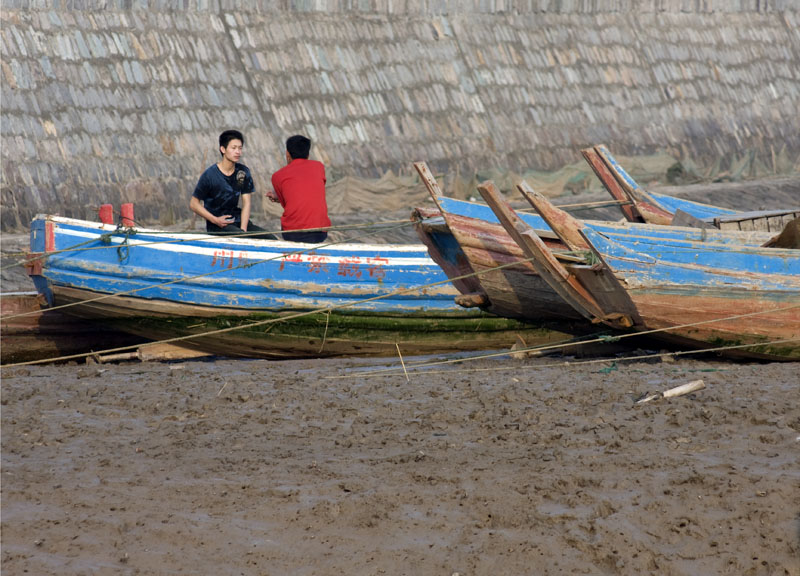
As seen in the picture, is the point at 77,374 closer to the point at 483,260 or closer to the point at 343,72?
the point at 483,260

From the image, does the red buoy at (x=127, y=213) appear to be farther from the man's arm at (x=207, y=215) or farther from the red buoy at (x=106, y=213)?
the man's arm at (x=207, y=215)

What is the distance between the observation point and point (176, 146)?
1422 cm

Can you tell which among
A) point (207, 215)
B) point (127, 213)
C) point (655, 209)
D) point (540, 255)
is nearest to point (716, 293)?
point (540, 255)

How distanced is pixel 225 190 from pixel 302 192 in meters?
0.64

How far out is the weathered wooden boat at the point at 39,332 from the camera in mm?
9180

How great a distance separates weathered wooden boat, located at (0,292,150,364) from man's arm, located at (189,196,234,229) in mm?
1275

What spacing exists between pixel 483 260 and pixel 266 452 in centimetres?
317

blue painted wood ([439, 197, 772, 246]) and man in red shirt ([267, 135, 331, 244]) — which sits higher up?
man in red shirt ([267, 135, 331, 244])

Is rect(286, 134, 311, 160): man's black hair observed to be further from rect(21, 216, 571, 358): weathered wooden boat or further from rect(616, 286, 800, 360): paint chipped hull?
rect(616, 286, 800, 360): paint chipped hull

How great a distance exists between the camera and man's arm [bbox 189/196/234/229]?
29.6ft

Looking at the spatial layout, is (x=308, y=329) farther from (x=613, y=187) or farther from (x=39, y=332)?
(x=613, y=187)

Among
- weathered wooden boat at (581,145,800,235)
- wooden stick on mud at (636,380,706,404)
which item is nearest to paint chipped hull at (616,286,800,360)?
wooden stick on mud at (636,380,706,404)

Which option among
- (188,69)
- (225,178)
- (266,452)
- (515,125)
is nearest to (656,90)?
(515,125)

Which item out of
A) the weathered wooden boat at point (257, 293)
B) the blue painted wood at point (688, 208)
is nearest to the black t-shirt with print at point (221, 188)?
the weathered wooden boat at point (257, 293)
